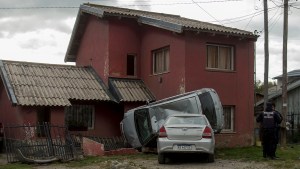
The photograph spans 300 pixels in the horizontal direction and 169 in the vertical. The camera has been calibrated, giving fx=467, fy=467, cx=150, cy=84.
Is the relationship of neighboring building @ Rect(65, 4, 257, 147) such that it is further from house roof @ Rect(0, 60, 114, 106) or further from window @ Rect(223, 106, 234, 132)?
house roof @ Rect(0, 60, 114, 106)

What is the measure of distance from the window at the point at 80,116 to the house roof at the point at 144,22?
4326 mm

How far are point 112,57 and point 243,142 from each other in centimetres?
718

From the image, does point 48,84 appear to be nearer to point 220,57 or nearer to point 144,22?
point 144,22

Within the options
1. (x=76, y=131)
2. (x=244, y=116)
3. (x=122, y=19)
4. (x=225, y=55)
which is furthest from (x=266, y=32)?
(x=76, y=131)

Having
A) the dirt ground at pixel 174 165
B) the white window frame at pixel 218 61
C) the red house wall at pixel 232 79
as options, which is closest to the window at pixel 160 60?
the red house wall at pixel 232 79

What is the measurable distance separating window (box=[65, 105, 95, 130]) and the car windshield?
7.63 meters

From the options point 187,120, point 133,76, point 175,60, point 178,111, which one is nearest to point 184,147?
point 187,120

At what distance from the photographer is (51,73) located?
845 inches

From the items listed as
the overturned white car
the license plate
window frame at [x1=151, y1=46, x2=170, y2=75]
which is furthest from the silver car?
window frame at [x1=151, y1=46, x2=170, y2=75]

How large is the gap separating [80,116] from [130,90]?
2.55 m

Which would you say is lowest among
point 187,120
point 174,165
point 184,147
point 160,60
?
point 174,165

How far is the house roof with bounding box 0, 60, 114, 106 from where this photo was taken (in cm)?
1872

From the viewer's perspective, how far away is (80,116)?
69.3 feet

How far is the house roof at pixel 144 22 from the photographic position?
62.5 ft
